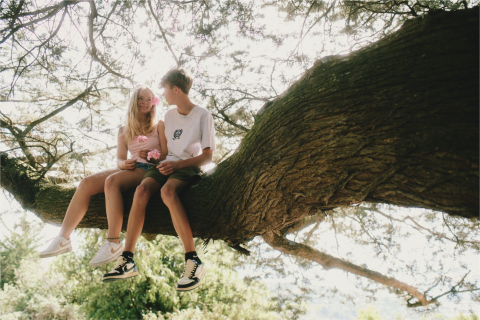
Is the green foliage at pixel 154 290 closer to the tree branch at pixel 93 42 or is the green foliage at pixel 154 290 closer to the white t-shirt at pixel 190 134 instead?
the tree branch at pixel 93 42

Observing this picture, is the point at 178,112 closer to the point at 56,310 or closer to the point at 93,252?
the point at 93,252

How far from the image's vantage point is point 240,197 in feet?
5.69

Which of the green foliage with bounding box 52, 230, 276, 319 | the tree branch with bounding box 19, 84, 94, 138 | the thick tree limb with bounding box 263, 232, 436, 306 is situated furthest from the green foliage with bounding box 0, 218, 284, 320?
the tree branch with bounding box 19, 84, 94, 138

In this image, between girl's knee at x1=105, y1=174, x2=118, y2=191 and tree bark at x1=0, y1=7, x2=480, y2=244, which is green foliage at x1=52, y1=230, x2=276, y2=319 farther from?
tree bark at x1=0, y1=7, x2=480, y2=244

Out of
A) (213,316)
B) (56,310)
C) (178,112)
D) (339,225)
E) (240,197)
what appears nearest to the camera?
(240,197)

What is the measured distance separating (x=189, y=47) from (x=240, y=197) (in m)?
2.49

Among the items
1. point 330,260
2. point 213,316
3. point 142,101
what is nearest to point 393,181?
point 142,101

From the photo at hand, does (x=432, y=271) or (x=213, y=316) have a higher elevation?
(x=432, y=271)

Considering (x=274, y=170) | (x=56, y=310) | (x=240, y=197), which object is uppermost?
(x=274, y=170)

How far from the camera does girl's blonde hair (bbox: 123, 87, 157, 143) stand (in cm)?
241

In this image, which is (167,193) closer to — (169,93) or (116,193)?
(116,193)

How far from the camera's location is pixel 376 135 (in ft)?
4.04

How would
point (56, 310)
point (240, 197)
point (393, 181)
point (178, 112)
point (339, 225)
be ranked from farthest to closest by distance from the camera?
point (56, 310) < point (339, 225) < point (178, 112) < point (240, 197) < point (393, 181)

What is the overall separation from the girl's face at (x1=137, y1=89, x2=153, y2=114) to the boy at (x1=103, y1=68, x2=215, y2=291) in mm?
253
